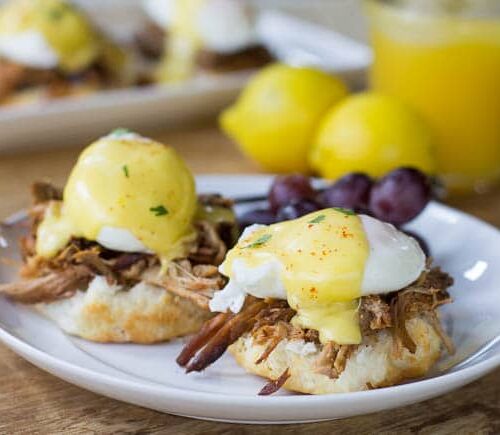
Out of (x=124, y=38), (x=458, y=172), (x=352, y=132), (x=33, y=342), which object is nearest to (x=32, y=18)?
(x=124, y=38)

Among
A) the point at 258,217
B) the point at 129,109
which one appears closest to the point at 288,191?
the point at 258,217

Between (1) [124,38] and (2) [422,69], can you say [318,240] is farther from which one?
(1) [124,38]

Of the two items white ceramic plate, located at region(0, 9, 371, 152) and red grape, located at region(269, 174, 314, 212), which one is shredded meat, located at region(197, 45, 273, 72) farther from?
red grape, located at region(269, 174, 314, 212)

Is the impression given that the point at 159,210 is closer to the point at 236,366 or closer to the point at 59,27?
the point at 236,366

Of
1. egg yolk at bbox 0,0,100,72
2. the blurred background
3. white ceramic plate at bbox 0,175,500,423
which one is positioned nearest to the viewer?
white ceramic plate at bbox 0,175,500,423

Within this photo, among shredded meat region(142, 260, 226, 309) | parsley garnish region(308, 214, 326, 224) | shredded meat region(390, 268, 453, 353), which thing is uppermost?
parsley garnish region(308, 214, 326, 224)

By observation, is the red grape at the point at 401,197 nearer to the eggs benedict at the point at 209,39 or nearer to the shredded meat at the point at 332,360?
the shredded meat at the point at 332,360

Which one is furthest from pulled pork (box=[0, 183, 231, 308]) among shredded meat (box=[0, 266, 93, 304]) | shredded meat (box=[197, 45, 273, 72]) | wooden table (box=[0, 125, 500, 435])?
shredded meat (box=[197, 45, 273, 72])
